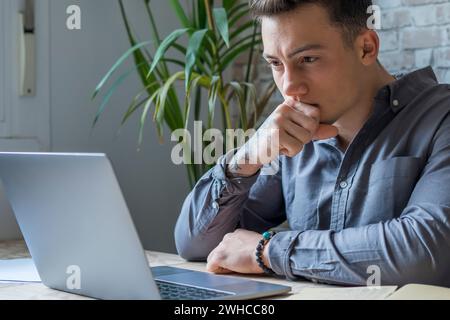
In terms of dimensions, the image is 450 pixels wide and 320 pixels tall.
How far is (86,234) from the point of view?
1.21 m

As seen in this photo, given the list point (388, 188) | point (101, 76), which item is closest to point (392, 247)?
point (388, 188)

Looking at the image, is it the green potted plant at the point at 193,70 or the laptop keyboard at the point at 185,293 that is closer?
the laptop keyboard at the point at 185,293

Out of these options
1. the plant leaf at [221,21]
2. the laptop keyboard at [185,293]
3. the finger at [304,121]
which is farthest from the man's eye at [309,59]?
the plant leaf at [221,21]

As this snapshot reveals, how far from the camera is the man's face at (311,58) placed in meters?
1.62

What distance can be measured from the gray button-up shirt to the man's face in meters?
0.10

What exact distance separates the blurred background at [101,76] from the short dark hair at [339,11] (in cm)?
104

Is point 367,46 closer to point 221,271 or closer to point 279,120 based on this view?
point 279,120

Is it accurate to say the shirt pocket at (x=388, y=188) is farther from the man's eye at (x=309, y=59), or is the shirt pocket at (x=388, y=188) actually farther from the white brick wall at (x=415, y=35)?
the white brick wall at (x=415, y=35)

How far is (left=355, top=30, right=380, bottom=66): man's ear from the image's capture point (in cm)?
172

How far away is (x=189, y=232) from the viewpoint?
180 centimetres
